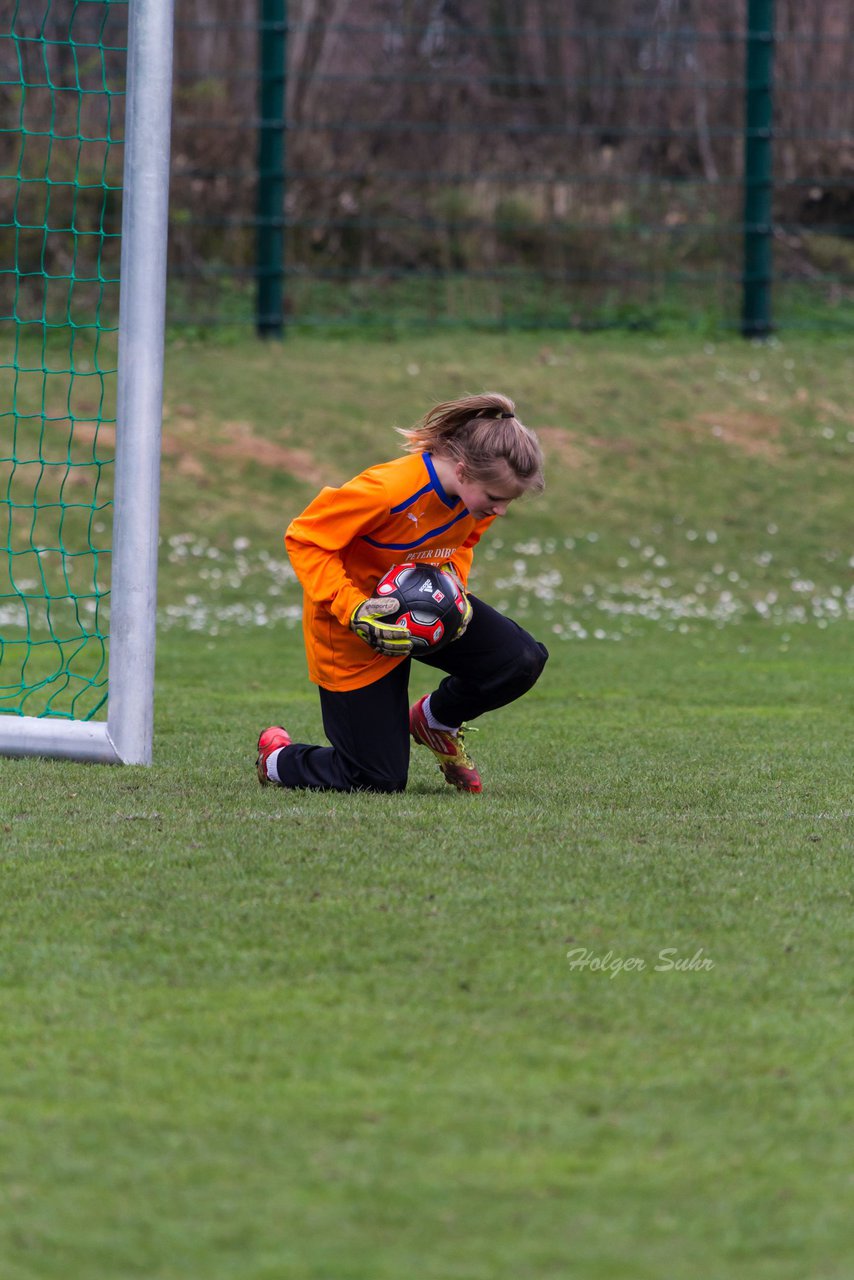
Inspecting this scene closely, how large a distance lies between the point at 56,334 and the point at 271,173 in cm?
204

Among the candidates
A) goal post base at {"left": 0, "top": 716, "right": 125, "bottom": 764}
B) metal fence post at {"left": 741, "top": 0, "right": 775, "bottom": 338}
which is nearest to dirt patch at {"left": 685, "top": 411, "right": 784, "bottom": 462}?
metal fence post at {"left": 741, "top": 0, "right": 775, "bottom": 338}

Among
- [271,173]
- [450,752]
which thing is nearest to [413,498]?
[450,752]

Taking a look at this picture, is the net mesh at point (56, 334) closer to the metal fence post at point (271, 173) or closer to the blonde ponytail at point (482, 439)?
the metal fence post at point (271, 173)

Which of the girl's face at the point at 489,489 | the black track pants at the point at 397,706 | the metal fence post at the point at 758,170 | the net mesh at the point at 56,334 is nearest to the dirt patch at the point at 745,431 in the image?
the metal fence post at the point at 758,170

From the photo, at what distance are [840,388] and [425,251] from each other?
366 cm

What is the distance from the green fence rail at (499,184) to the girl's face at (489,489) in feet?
28.3

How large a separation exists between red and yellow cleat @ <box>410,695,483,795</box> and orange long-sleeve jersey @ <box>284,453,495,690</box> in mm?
226

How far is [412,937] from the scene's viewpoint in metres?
3.20

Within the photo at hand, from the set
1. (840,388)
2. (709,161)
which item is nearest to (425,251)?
(709,161)

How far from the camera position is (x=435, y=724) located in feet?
15.9

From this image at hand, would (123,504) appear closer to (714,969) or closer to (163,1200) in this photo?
(714,969)

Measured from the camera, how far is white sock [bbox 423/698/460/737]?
4.84 m

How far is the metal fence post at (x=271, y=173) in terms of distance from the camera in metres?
12.6

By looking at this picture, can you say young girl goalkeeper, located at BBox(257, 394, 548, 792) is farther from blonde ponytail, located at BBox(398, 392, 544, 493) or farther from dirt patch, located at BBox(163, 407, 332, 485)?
dirt patch, located at BBox(163, 407, 332, 485)
